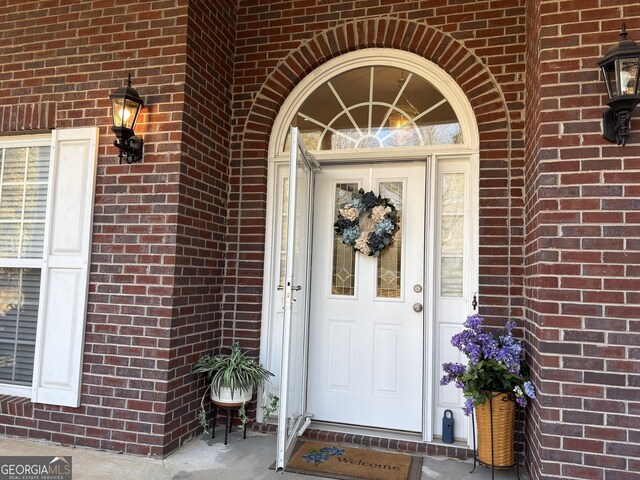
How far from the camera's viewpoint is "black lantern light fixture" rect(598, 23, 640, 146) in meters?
2.02

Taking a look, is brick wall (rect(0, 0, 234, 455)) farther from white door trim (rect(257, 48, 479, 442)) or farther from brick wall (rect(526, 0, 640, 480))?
brick wall (rect(526, 0, 640, 480))

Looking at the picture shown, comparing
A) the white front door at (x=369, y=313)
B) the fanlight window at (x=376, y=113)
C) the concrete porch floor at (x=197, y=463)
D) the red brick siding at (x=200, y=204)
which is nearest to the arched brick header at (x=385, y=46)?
the fanlight window at (x=376, y=113)

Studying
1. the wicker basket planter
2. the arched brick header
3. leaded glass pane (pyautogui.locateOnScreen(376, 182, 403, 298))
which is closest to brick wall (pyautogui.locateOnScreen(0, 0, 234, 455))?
the arched brick header

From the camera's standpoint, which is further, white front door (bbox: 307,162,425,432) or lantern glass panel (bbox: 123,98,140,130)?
white front door (bbox: 307,162,425,432)

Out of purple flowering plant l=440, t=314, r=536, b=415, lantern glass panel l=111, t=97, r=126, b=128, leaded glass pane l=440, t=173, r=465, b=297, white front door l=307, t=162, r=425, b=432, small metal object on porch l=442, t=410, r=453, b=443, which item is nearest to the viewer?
purple flowering plant l=440, t=314, r=536, b=415

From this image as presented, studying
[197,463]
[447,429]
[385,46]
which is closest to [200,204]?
[197,463]

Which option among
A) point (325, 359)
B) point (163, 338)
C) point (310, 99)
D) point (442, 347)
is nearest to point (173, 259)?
point (163, 338)

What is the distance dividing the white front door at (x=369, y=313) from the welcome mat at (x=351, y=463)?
33cm

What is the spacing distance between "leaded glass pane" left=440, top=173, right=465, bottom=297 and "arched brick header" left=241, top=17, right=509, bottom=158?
358mm

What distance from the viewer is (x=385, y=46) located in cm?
331

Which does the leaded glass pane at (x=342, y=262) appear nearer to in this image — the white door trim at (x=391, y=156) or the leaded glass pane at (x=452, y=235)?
the white door trim at (x=391, y=156)

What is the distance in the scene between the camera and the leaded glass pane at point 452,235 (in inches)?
123

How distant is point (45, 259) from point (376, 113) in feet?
8.34

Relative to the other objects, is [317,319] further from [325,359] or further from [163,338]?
[163,338]
